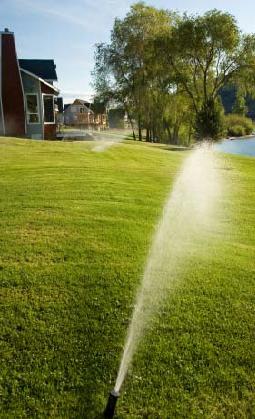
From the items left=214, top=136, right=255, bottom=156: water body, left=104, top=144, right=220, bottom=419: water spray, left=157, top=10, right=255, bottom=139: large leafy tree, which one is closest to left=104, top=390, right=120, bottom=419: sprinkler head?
left=104, top=144, right=220, bottom=419: water spray

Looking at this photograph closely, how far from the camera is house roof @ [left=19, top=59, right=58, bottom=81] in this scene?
31750 mm

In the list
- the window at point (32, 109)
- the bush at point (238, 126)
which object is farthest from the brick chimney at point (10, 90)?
the bush at point (238, 126)

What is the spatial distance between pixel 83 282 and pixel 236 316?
6.36 feet

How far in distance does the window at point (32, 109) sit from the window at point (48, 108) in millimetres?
1009

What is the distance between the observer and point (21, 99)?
27.0m

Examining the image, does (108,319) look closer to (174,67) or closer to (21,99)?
(21,99)

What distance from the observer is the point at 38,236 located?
619cm

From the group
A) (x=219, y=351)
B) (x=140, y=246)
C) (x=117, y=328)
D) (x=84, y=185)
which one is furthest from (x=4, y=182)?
(x=219, y=351)

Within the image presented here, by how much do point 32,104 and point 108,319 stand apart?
25.9 metres

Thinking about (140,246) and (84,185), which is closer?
(140,246)

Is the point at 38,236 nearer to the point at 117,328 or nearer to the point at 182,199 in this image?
→ the point at 117,328

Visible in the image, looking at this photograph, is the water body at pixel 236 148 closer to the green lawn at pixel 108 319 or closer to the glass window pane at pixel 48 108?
the glass window pane at pixel 48 108

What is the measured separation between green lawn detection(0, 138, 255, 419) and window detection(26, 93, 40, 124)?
21.7 metres

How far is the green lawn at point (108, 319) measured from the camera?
3.58 metres
